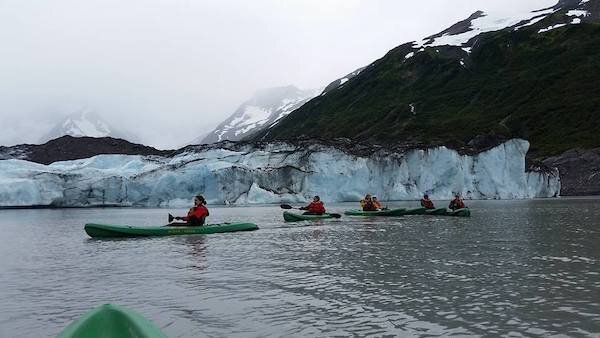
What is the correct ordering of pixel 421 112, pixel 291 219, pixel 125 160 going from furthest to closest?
1. pixel 421 112
2. pixel 125 160
3. pixel 291 219

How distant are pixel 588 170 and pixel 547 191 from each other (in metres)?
22.1

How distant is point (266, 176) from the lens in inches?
2215

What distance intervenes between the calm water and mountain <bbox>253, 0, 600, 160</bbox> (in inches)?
3311

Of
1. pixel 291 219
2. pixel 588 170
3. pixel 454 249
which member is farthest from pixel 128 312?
pixel 588 170

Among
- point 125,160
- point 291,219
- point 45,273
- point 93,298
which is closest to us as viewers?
point 93,298

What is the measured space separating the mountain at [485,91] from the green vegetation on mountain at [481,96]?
25 centimetres

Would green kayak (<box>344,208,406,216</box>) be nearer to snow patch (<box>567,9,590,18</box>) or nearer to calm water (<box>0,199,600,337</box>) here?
calm water (<box>0,199,600,337</box>)

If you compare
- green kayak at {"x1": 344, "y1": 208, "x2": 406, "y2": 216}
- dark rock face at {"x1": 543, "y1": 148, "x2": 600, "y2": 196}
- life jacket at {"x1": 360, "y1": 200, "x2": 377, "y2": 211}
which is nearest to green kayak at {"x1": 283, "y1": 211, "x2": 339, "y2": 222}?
green kayak at {"x1": 344, "y1": 208, "x2": 406, "y2": 216}

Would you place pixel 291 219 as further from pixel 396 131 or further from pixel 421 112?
pixel 421 112

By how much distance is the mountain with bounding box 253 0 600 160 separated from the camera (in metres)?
112

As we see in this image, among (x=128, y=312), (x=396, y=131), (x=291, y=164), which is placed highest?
(x=396, y=131)

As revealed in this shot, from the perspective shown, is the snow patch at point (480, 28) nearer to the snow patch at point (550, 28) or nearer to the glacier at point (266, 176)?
the snow patch at point (550, 28)

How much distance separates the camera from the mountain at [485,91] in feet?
368

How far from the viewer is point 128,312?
5.05 meters
